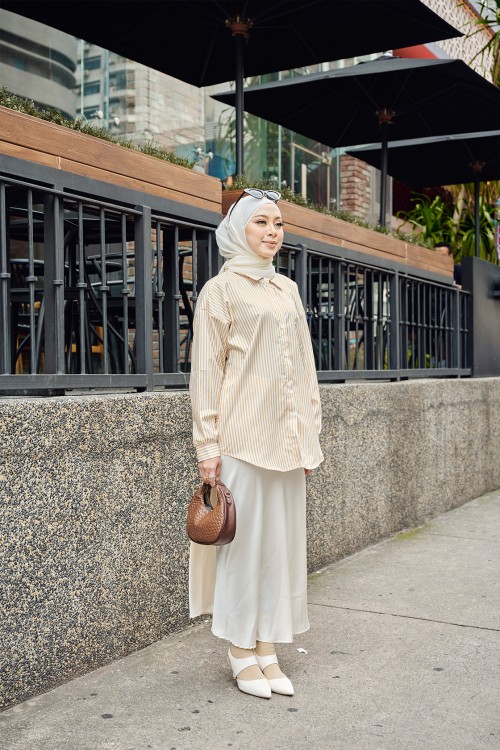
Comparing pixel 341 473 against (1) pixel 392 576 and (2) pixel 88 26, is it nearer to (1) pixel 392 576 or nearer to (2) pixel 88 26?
(1) pixel 392 576

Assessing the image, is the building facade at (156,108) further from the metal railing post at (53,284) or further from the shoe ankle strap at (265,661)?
the shoe ankle strap at (265,661)

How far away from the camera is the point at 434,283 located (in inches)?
325

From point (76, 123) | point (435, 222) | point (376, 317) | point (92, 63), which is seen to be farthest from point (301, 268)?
point (435, 222)

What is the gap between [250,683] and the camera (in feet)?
12.0

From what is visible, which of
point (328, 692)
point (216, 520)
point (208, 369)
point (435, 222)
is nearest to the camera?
point (216, 520)

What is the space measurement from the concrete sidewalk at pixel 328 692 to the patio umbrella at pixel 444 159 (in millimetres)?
6443

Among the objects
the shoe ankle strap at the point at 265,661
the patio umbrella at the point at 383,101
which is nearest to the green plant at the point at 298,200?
the patio umbrella at the point at 383,101

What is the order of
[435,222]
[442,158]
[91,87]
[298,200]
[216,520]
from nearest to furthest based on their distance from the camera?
[216,520] → [298,200] → [91,87] → [442,158] → [435,222]

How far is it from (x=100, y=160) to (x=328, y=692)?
2553 mm

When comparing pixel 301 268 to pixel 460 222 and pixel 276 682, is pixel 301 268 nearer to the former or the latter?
pixel 276 682

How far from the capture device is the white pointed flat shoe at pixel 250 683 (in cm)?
364

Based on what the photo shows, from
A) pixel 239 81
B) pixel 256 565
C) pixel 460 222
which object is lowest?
pixel 256 565

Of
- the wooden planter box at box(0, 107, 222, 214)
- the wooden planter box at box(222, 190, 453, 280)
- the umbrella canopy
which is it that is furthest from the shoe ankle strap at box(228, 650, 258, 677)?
the umbrella canopy

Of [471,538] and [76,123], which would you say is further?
[471,538]
